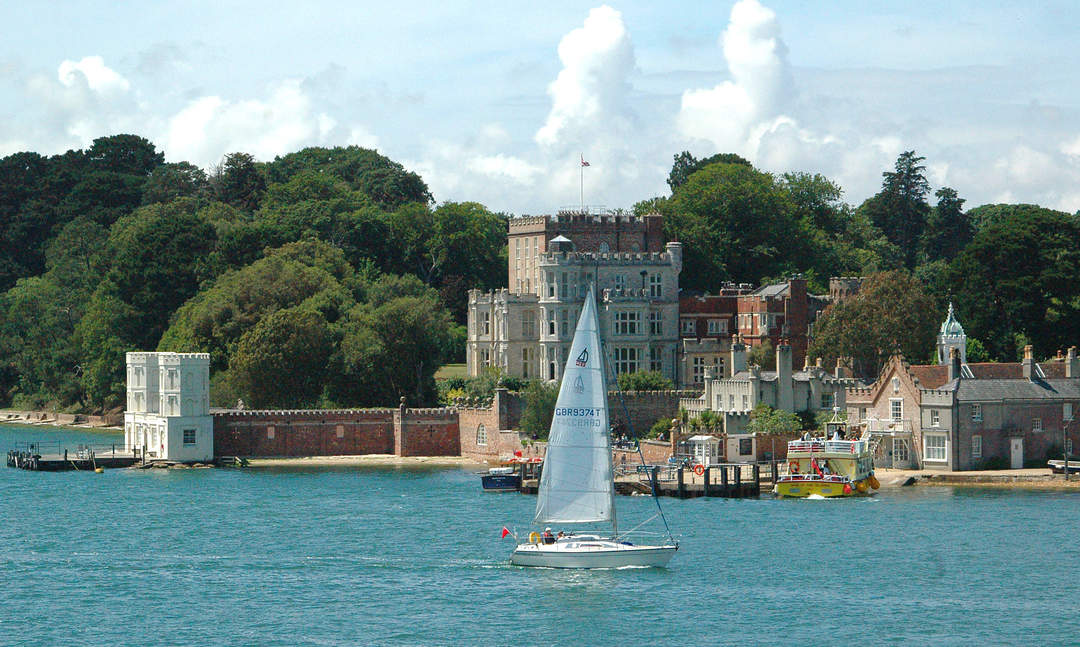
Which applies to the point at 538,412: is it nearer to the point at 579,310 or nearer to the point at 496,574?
the point at 579,310

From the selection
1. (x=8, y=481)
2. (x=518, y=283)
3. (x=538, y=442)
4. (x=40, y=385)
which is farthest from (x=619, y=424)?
(x=40, y=385)

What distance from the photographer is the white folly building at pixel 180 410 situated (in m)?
105

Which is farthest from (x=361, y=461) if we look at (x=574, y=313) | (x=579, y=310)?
(x=579, y=310)

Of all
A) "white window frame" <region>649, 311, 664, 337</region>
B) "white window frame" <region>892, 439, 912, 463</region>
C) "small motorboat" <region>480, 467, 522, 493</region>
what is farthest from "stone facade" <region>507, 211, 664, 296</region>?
"white window frame" <region>892, 439, 912, 463</region>

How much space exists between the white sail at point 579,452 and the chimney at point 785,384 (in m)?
34.5

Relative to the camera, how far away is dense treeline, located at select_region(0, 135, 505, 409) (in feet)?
371

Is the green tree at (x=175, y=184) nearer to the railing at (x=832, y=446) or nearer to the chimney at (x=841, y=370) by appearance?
the chimney at (x=841, y=370)

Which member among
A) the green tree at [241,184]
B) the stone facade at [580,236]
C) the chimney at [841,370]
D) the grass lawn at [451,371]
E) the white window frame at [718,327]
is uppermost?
the green tree at [241,184]

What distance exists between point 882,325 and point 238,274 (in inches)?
1640

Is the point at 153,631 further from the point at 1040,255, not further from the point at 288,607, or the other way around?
the point at 1040,255

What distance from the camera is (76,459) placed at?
345 feet

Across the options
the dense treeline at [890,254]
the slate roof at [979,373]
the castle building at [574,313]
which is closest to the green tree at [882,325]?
the dense treeline at [890,254]

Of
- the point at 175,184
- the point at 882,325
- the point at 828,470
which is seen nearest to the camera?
the point at 828,470

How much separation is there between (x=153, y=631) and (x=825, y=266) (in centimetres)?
9379
